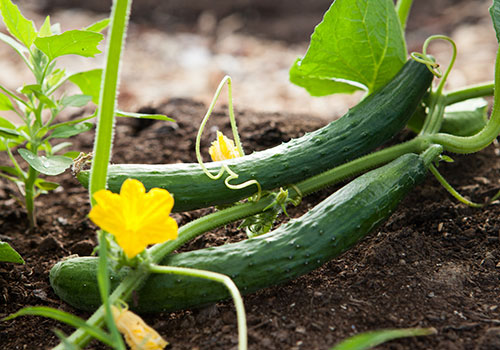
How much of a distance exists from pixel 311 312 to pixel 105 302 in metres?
0.62

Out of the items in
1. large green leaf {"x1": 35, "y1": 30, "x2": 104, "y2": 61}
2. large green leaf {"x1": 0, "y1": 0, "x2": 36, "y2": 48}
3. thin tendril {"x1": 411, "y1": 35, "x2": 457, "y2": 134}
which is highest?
large green leaf {"x1": 0, "y1": 0, "x2": 36, "y2": 48}

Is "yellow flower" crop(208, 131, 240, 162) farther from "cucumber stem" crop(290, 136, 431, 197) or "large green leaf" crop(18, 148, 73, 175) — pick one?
"large green leaf" crop(18, 148, 73, 175)

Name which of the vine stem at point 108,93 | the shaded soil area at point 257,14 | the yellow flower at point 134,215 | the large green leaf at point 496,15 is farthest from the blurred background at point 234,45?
the yellow flower at point 134,215

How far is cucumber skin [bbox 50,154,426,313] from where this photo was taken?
1.71 metres

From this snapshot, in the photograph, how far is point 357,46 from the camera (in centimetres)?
222

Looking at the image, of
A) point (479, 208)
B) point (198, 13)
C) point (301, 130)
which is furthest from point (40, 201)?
point (198, 13)

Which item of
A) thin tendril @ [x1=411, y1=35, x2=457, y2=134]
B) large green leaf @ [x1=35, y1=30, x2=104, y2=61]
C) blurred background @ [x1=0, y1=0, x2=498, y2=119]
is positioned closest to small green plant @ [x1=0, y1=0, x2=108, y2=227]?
large green leaf @ [x1=35, y1=30, x2=104, y2=61]

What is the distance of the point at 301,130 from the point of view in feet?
9.36

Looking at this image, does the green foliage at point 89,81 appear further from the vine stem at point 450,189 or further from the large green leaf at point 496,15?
the large green leaf at point 496,15

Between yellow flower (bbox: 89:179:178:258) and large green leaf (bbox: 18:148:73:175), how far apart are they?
0.57m

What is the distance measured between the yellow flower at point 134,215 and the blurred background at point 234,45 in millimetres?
2273

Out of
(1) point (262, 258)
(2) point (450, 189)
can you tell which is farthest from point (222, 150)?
(2) point (450, 189)

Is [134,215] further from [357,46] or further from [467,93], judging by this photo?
[467,93]

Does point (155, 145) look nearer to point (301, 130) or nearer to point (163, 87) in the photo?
point (301, 130)
